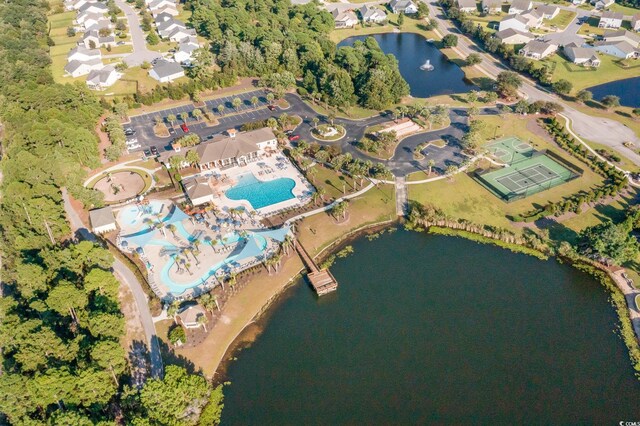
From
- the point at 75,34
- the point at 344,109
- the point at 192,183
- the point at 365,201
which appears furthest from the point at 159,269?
the point at 75,34

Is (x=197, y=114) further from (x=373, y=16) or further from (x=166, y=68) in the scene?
(x=373, y=16)

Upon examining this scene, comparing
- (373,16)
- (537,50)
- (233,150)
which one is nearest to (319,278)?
(233,150)

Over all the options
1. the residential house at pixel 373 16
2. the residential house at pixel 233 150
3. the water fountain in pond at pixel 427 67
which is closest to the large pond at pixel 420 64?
the water fountain in pond at pixel 427 67

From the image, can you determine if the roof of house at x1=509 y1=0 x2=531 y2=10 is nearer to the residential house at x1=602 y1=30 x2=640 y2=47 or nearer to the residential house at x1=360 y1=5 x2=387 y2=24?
the residential house at x1=602 y1=30 x2=640 y2=47

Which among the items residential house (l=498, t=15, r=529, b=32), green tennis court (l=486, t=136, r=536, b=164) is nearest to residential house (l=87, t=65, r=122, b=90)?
green tennis court (l=486, t=136, r=536, b=164)

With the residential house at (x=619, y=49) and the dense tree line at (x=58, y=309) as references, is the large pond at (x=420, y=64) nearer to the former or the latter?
the residential house at (x=619, y=49)
